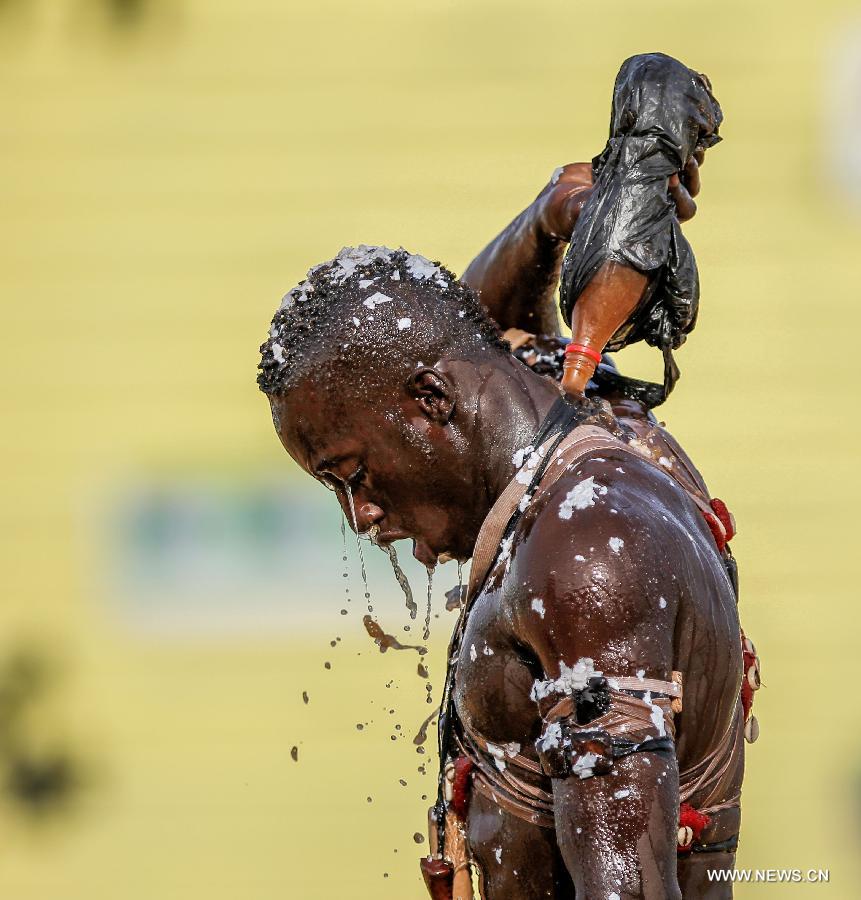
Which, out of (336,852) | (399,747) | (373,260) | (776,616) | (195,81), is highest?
(195,81)

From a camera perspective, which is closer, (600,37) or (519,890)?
(519,890)

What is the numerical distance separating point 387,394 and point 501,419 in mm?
167

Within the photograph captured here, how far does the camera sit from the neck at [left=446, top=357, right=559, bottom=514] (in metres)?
2.01

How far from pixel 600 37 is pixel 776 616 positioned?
2.00 metres

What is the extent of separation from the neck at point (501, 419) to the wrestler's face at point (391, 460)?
0.02 meters

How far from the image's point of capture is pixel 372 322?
2.03 metres

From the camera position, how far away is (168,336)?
4.78 meters

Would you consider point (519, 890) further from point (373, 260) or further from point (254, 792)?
point (254, 792)

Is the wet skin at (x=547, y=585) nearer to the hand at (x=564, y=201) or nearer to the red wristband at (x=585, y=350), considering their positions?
the red wristband at (x=585, y=350)

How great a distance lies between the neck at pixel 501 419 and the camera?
2008mm

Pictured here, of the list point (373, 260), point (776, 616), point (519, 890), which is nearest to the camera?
point (519, 890)

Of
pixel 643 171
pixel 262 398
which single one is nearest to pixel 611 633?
pixel 643 171

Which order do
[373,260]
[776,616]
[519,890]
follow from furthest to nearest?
[776,616]
[373,260]
[519,890]

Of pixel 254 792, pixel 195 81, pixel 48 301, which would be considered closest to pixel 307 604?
pixel 254 792
